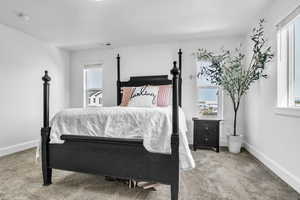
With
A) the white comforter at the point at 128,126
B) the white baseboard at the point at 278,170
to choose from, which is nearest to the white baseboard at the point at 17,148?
the white comforter at the point at 128,126

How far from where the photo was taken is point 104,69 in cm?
438

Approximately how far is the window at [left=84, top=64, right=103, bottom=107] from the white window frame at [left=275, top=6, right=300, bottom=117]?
3741 mm

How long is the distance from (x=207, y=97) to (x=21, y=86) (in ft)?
12.9

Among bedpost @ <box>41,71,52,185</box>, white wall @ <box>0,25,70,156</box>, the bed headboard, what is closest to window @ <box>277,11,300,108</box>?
the bed headboard

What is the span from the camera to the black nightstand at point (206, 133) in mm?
3260

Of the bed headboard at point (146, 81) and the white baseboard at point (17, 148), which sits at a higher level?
the bed headboard at point (146, 81)

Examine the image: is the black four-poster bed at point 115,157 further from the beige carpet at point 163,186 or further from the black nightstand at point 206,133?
the black nightstand at point 206,133

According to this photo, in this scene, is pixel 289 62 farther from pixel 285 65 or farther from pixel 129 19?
pixel 129 19

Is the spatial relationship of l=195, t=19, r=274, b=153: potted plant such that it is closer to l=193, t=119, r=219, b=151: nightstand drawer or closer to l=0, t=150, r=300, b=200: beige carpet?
l=193, t=119, r=219, b=151: nightstand drawer

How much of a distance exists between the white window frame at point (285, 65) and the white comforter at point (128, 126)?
1481mm

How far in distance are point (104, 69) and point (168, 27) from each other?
204cm

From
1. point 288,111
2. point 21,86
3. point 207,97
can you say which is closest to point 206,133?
point 207,97

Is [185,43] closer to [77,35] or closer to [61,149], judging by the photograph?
[77,35]

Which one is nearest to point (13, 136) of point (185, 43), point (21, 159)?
point (21, 159)
